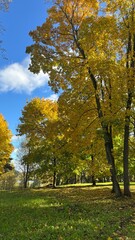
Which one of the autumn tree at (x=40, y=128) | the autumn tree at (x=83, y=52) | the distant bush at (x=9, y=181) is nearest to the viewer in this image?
the autumn tree at (x=83, y=52)

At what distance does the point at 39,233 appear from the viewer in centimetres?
686

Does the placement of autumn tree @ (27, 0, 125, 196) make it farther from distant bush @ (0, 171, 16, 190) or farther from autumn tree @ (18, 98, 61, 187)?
distant bush @ (0, 171, 16, 190)

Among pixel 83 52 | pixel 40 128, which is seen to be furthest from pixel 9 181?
pixel 83 52

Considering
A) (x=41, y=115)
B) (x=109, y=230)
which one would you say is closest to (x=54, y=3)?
(x=109, y=230)

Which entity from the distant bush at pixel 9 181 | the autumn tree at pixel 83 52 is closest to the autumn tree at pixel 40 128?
the autumn tree at pixel 83 52

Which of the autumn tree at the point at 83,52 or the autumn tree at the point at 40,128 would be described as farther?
the autumn tree at the point at 40,128

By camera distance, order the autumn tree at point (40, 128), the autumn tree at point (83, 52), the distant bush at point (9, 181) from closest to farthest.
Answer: the autumn tree at point (83, 52) → the autumn tree at point (40, 128) → the distant bush at point (9, 181)

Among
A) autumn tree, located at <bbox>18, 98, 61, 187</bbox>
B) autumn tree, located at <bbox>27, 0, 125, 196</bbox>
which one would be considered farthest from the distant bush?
autumn tree, located at <bbox>27, 0, 125, 196</bbox>

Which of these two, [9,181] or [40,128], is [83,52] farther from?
[9,181]

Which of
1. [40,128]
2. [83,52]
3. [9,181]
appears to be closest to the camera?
[83,52]

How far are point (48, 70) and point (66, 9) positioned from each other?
407 cm

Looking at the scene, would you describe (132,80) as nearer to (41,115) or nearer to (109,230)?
(109,230)

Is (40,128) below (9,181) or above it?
above

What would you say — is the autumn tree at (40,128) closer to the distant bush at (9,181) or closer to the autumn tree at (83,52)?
the autumn tree at (83,52)
